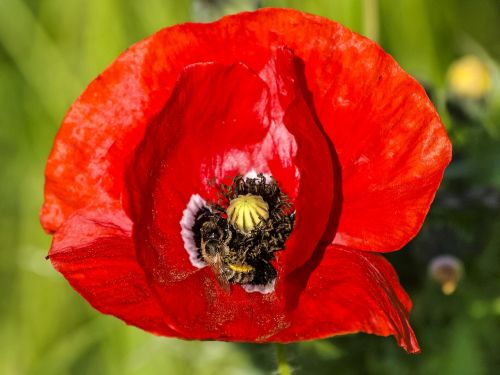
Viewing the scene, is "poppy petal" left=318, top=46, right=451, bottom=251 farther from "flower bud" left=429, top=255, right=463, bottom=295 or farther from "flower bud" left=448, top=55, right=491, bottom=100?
"flower bud" left=448, top=55, right=491, bottom=100

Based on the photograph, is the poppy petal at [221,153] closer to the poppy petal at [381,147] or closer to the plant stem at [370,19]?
the poppy petal at [381,147]

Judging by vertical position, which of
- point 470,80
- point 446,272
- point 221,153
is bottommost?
point 446,272

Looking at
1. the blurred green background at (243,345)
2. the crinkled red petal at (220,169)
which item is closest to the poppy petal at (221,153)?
the crinkled red petal at (220,169)

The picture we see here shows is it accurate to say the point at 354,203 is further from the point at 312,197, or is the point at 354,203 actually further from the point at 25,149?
the point at 25,149

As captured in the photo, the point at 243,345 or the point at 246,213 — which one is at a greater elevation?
the point at 246,213

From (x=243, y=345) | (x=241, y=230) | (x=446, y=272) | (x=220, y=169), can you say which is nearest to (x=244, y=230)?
(x=241, y=230)

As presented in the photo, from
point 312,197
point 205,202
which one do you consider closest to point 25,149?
point 205,202

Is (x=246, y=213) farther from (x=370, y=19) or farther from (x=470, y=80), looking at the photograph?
(x=470, y=80)
